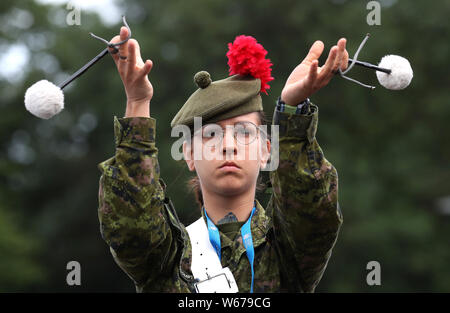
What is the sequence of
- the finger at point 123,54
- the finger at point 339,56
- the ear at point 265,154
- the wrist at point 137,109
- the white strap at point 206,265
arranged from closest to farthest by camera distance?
1. the finger at point 339,56
2. the finger at point 123,54
3. the wrist at point 137,109
4. the white strap at point 206,265
5. the ear at point 265,154

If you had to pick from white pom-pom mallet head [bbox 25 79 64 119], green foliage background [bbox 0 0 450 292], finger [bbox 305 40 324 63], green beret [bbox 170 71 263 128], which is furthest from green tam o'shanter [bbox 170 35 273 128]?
green foliage background [bbox 0 0 450 292]

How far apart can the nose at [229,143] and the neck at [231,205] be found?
0.76 ft

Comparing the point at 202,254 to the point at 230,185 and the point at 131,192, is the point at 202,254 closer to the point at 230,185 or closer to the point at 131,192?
the point at 230,185

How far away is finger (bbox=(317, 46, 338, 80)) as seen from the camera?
2.86 meters

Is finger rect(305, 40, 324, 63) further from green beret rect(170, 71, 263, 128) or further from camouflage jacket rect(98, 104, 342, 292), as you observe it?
green beret rect(170, 71, 263, 128)

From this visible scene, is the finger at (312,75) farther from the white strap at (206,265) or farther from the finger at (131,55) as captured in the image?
the white strap at (206,265)

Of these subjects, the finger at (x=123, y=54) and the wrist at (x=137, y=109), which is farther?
the wrist at (x=137, y=109)

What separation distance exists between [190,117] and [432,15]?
1618 centimetres

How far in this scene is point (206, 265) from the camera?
3281 mm

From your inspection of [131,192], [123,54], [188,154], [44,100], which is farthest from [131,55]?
[188,154]

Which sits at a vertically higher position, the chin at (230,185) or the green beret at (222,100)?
the green beret at (222,100)

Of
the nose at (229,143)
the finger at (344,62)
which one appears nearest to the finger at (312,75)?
the finger at (344,62)

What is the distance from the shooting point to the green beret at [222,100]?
3.39 metres

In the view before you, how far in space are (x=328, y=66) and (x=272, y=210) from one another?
735 mm
